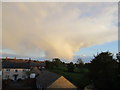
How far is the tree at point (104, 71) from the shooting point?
Result: 22156 millimetres

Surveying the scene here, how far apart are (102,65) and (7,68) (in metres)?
46.9

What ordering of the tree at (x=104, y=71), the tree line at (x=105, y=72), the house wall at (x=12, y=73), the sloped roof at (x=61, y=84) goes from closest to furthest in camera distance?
1. the tree line at (x=105, y=72)
2. the tree at (x=104, y=71)
3. the sloped roof at (x=61, y=84)
4. the house wall at (x=12, y=73)

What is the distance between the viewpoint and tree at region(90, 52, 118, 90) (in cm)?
2216

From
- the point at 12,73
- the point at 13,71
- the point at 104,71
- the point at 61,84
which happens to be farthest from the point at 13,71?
the point at 104,71

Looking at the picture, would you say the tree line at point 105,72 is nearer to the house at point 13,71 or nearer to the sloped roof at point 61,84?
the sloped roof at point 61,84

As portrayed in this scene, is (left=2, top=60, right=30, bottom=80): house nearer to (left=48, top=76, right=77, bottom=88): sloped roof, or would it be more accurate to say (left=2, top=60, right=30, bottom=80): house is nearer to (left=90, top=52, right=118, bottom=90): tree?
(left=48, top=76, right=77, bottom=88): sloped roof

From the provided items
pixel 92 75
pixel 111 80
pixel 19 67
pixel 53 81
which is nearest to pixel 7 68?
pixel 19 67

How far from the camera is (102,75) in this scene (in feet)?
76.4

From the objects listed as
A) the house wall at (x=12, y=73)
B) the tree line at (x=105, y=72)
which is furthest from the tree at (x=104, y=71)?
the house wall at (x=12, y=73)

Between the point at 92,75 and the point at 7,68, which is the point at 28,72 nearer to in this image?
the point at 7,68

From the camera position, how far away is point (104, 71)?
2323cm

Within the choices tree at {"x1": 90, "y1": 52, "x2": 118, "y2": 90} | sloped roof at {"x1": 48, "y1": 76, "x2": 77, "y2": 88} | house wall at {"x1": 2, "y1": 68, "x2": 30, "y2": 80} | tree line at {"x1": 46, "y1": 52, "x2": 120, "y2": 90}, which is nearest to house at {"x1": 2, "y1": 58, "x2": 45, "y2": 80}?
house wall at {"x1": 2, "y1": 68, "x2": 30, "y2": 80}

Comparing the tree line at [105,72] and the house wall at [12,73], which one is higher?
the tree line at [105,72]

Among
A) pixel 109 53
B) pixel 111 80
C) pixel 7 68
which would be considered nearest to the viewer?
pixel 111 80
